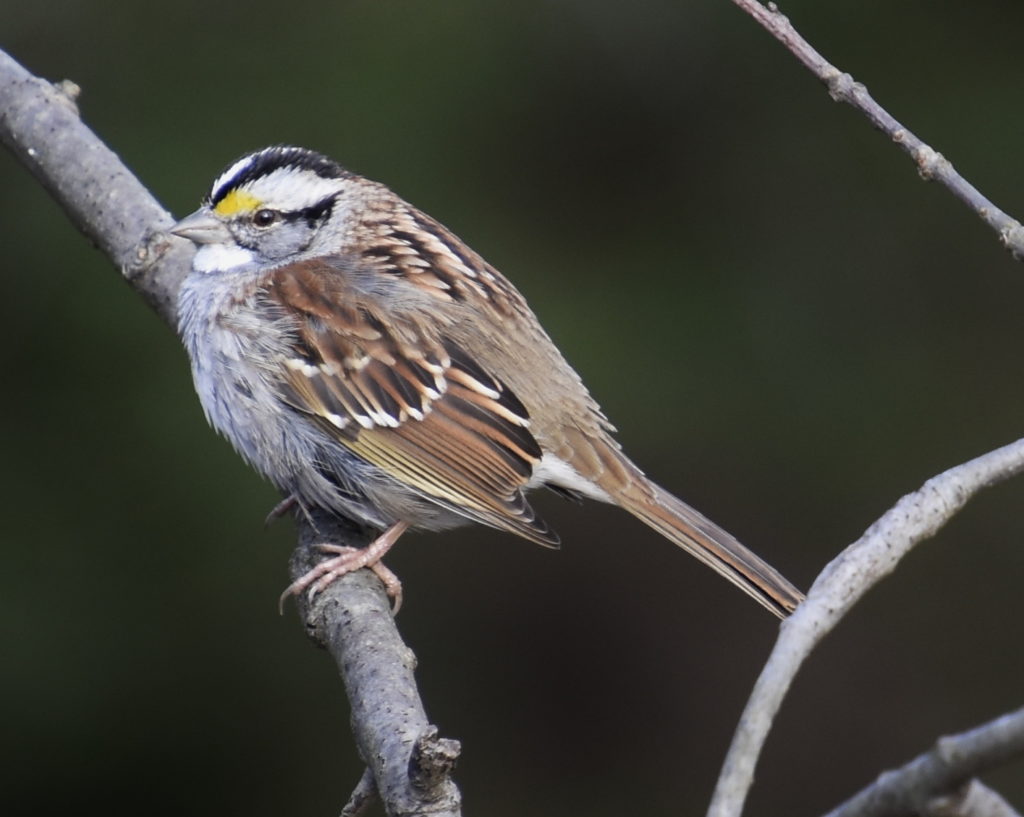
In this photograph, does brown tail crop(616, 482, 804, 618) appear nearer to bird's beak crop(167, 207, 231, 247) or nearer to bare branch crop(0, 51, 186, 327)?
bird's beak crop(167, 207, 231, 247)

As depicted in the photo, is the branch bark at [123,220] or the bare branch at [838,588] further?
the branch bark at [123,220]

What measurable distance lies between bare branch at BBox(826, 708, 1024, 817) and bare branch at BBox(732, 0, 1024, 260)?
893 mm

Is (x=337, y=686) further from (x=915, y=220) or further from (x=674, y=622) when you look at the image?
(x=915, y=220)

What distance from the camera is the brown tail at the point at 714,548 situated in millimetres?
3057

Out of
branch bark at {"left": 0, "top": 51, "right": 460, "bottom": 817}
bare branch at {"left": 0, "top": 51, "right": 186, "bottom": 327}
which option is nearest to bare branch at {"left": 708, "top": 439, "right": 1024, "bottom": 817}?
branch bark at {"left": 0, "top": 51, "right": 460, "bottom": 817}

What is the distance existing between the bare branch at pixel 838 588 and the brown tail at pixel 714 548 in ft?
4.19

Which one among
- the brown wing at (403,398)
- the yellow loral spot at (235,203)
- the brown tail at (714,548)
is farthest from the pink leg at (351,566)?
the yellow loral spot at (235,203)

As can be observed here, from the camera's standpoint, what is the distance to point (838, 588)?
1631 millimetres

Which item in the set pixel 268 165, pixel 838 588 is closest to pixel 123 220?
pixel 268 165

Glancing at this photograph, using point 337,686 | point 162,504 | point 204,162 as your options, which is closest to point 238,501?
point 162,504

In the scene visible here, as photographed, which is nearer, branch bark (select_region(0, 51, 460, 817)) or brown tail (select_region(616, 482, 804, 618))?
branch bark (select_region(0, 51, 460, 817))

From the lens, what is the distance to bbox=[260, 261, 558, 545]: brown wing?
312cm

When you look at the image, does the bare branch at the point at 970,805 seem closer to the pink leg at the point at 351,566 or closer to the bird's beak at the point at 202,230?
the pink leg at the point at 351,566

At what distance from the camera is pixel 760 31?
15.4 ft
